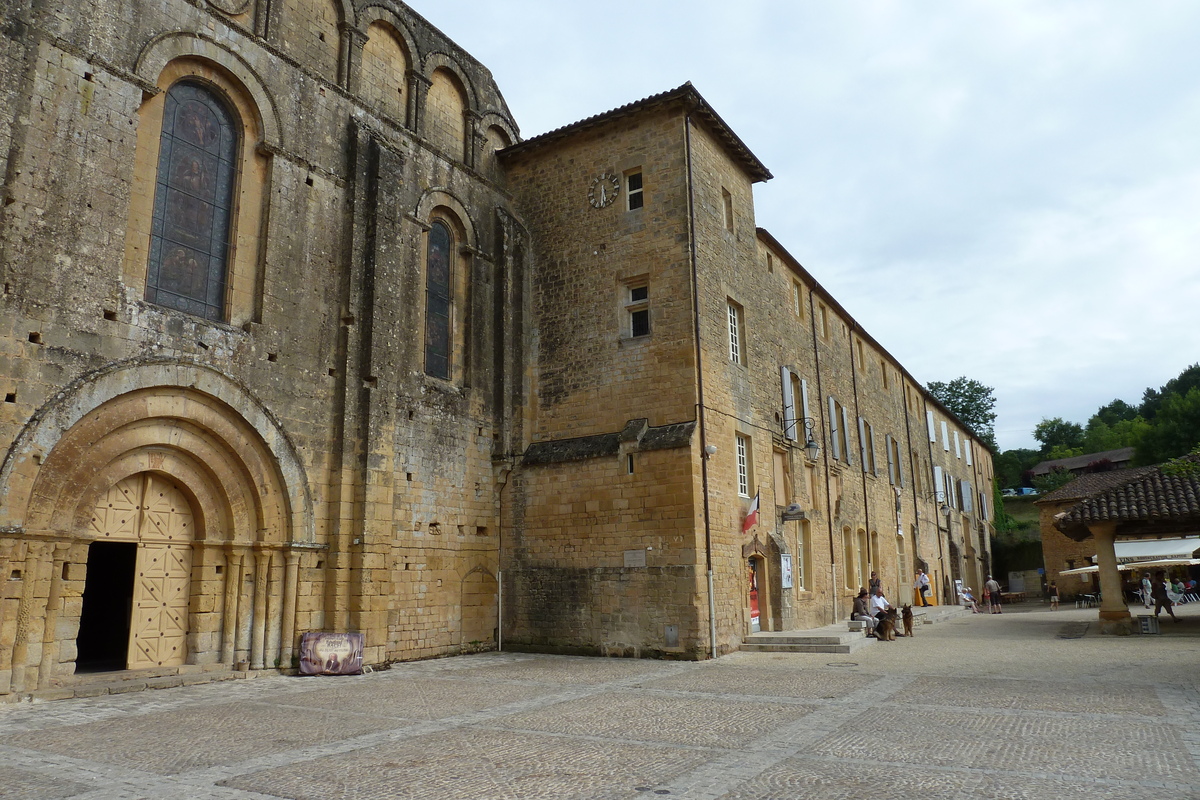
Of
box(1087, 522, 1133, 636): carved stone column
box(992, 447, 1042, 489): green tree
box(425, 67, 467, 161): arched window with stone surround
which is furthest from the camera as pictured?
box(992, 447, 1042, 489): green tree

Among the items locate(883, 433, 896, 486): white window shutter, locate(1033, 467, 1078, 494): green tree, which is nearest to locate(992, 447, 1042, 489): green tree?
locate(1033, 467, 1078, 494): green tree

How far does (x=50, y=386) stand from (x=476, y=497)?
7545mm

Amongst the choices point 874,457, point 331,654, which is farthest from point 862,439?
point 331,654

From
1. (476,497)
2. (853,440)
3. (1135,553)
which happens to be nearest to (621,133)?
(476,497)

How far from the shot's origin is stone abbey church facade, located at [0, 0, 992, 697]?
982 centimetres

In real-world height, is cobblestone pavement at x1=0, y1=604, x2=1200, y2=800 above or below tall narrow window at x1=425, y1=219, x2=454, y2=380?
below

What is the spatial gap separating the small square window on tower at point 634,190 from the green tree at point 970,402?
5575 cm

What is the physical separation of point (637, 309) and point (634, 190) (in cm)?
251

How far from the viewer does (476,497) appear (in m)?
15.5

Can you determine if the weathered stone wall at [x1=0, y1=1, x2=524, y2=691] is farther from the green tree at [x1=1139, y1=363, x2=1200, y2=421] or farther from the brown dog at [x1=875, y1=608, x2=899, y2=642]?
the green tree at [x1=1139, y1=363, x2=1200, y2=421]

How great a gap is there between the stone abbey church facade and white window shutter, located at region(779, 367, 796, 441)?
6cm

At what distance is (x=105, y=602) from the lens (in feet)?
42.4

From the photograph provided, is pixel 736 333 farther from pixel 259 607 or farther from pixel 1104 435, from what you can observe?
pixel 1104 435

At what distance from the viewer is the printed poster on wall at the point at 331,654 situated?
11.7 metres
